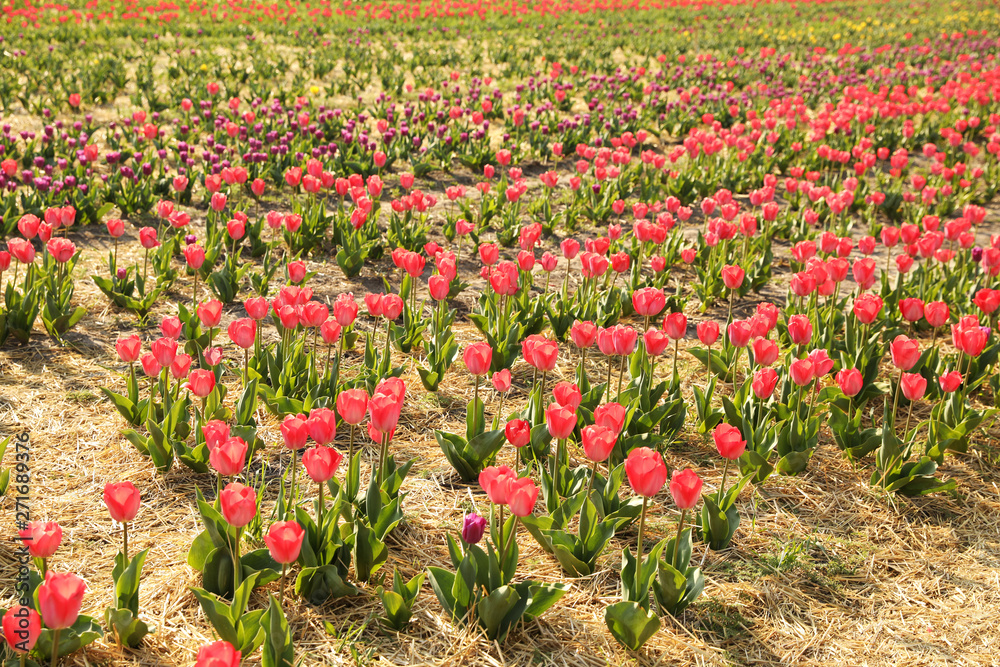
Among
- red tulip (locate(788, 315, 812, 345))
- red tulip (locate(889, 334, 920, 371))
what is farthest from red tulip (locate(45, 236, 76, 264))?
red tulip (locate(889, 334, 920, 371))

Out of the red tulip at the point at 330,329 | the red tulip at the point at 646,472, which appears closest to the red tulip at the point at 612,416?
the red tulip at the point at 646,472

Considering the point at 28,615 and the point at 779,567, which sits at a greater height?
the point at 28,615

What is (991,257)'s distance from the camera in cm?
434

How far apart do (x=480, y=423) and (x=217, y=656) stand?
63.0 inches

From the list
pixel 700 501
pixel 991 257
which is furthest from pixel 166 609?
pixel 991 257

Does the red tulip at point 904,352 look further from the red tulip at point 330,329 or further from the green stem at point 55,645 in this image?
the green stem at point 55,645

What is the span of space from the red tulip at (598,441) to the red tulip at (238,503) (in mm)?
970

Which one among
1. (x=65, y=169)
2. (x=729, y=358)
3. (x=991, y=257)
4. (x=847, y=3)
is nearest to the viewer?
(x=729, y=358)

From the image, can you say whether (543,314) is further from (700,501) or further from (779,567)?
(779,567)

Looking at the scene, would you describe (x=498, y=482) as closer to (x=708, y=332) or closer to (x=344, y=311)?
(x=344, y=311)

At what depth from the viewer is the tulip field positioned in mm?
2379

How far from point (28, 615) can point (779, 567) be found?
7.37 ft

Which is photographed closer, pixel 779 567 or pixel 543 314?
pixel 779 567

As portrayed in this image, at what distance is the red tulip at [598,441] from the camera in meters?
2.41
